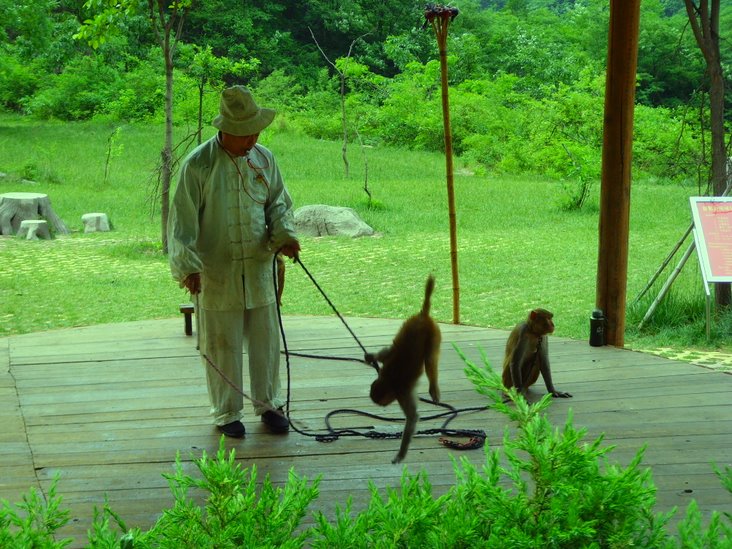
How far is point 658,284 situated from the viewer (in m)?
8.17

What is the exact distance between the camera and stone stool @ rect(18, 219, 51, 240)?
10.8 meters

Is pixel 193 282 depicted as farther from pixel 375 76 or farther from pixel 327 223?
pixel 375 76

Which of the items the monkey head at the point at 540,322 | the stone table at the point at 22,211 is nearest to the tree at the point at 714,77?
the monkey head at the point at 540,322

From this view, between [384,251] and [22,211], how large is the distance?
14.6 ft

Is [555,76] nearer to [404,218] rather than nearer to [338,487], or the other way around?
[404,218]

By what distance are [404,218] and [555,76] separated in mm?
9842

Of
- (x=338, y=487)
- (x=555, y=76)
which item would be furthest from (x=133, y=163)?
(x=338, y=487)

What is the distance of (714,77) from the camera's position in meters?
6.88

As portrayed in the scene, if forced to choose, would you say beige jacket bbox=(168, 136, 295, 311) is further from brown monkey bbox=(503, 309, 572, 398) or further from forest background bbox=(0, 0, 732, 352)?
forest background bbox=(0, 0, 732, 352)

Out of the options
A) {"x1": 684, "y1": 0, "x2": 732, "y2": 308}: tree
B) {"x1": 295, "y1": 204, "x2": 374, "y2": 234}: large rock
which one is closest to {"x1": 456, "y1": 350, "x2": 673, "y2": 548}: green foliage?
{"x1": 684, "y1": 0, "x2": 732, "y2": 308}: tree

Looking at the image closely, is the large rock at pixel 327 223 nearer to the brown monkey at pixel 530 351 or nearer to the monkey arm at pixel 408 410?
the brown monkey at pixel 530 351

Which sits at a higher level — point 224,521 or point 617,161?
point 617,161

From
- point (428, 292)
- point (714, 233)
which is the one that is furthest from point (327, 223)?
point (428, 292)

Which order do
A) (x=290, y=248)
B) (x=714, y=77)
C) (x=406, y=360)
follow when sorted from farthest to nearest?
1. (x=714, y=77)
2. (x=290, y=248)
3. (x=406, y=360)
